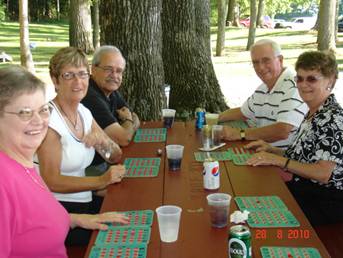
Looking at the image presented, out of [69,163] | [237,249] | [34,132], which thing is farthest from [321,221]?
[34,132]

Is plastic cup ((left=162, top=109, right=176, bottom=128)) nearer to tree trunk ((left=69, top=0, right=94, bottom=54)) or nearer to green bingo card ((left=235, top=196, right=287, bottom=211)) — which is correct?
green bingo card ((left=235, top=196, right=287, bottom=211))

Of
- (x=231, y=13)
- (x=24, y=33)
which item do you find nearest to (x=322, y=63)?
(x=24, y=33)

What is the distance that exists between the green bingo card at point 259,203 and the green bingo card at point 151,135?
1434 mm

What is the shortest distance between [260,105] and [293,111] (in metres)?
0.59

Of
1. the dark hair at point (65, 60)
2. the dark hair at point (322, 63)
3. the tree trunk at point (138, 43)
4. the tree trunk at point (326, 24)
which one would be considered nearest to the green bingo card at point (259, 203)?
the dark hair at point (322, 63)

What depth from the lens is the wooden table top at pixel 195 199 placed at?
205cm

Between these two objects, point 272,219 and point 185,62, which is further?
point 185,62

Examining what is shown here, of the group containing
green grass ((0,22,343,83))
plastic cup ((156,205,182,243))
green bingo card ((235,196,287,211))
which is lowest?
green grass ((0,22,343,83))

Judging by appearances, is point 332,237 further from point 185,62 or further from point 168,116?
point 185,62

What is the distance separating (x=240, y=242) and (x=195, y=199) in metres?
0.78

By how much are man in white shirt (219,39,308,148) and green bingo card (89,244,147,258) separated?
1926 mm

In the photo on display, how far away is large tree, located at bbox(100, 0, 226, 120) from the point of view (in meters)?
5.70

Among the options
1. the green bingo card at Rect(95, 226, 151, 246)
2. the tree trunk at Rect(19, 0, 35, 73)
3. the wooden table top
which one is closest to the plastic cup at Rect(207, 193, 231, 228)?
the wooden table top

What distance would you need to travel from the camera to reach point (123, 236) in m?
2.17
